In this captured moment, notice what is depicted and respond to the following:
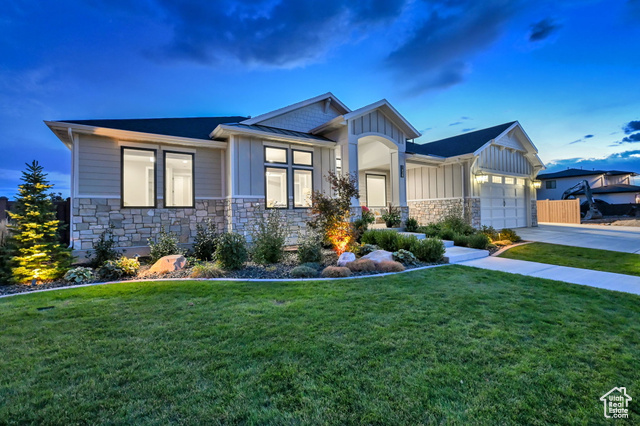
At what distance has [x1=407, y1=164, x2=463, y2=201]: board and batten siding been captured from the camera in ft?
45.5

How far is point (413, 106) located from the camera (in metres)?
18.4

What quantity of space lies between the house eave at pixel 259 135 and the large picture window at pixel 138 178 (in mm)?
2011

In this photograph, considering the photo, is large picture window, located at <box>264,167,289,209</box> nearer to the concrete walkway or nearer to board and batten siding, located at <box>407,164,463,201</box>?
the concrete walkway

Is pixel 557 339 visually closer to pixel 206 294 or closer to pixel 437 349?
pixel 437 349

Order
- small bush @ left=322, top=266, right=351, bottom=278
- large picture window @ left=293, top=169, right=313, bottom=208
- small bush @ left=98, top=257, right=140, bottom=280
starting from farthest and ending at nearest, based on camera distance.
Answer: large picture window @ left=293, top=169, right=313, bottom=208 < small bush @ left=98, top=257, right=140, bottom=280 < small bush @ left=322, top=266, right=351, bottom=278

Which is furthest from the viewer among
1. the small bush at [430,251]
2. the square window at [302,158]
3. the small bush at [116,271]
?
the square window at [302,158]

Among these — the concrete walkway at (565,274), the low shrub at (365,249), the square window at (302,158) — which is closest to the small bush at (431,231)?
the concrete walkway at (565,274)

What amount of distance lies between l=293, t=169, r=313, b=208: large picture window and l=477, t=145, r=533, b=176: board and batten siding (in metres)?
8.59

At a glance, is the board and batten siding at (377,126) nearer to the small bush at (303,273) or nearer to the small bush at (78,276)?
the small bush at (303,273)

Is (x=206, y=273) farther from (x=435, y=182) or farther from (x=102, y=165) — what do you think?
(x=435, y=182)

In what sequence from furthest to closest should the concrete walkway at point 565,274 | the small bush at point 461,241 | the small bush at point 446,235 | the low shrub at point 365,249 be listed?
the small bush at point 446,235 < the small bush at point 461,241 < the low shrub at point 365,249 < the concrete walkway at point 565,274

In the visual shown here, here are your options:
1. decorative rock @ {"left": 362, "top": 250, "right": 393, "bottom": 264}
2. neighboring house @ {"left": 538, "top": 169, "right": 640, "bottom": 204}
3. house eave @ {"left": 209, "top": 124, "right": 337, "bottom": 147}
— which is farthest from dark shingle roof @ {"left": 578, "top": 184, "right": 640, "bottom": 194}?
decorative rock @ {"left": 362, "top": 250, "right": 393, "bottom": 264}

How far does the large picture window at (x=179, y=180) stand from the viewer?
9.12 meters

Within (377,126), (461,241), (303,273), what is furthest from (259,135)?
(461,241)
